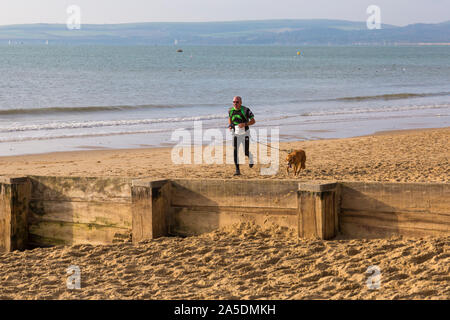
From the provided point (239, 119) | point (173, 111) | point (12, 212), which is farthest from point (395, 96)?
point (12, 212)

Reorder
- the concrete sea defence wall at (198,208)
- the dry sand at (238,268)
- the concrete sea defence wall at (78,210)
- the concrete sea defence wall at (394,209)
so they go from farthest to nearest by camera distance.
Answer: the concrete sea defence wall at (78,210) < the concrete sea defence wall at (198,208) < the concrete sea defence wall at (394,209) < the dry sand at (238,268)

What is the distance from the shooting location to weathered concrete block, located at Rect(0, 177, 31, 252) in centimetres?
616

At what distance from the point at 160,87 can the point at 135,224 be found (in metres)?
41.8

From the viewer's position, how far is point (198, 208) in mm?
5965

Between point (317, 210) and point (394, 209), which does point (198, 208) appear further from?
point (394, 209)

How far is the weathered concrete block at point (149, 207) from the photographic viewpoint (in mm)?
5832

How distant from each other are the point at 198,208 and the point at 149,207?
488 mm

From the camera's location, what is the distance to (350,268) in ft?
16.2

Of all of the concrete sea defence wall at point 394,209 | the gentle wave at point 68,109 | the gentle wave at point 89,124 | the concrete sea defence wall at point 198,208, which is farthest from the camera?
the gentle wave at point 68,109

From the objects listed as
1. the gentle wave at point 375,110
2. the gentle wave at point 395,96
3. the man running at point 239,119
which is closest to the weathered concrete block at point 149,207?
the man running at point 239,119

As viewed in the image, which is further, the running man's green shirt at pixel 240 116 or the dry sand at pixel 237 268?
the running man's green shirt at pixel 240 116

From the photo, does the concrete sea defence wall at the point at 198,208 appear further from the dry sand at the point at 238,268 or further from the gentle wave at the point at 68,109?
the gentle wave at the point at 68,109

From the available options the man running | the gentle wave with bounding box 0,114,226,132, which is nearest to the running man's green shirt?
the man running
